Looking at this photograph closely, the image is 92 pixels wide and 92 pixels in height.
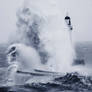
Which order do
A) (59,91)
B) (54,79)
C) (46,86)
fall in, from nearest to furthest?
(59,91)
(46,86)
(54,79)

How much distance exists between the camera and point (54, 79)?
68.0 metres

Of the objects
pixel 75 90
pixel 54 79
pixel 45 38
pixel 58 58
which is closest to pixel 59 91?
pixel 75 90

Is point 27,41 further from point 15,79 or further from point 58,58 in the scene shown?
point 15,79

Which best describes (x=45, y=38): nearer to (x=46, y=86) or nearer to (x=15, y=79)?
(x=15, y=79)

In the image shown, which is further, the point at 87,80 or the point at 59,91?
the point at 87,80

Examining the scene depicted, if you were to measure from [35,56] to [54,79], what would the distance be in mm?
42799

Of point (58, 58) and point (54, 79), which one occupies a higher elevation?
point (58, 58)

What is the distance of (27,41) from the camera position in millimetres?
119000

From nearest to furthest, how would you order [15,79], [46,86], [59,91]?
[59,91], [46,86], [15,79]

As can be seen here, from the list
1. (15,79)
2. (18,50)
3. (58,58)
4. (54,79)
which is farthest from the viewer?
(18,50)

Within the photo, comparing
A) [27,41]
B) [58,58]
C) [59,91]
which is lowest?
[59,91]

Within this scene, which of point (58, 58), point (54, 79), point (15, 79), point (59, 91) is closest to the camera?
point (59, 91)

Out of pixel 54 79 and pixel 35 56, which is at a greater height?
pixel 35 56

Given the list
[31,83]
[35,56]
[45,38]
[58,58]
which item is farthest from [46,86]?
[45,38]
